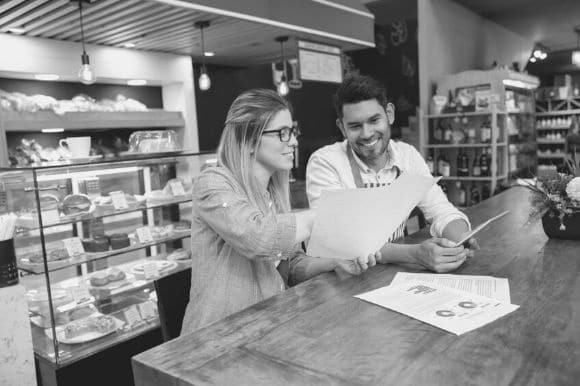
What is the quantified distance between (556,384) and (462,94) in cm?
559

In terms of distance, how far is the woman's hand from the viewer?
4.95 ft

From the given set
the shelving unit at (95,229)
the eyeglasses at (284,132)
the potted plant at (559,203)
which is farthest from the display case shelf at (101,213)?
the potted plant at (559,203)

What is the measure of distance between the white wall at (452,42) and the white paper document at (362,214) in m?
5.17

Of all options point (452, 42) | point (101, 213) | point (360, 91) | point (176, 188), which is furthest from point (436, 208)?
point (452, 42)

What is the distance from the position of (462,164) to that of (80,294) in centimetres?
483

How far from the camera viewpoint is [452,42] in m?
7.02

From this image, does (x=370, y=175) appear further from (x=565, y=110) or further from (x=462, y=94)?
(x=565, y=110)

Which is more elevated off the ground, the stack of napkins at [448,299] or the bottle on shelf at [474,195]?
the stack of napkins at [448,299]

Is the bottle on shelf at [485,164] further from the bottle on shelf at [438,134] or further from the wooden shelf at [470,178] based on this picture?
the bottle on shelf at [438,134]

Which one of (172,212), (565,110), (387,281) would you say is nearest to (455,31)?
(565,110)

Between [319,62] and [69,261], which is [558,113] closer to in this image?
[319,62]

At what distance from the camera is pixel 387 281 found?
59.7 inches

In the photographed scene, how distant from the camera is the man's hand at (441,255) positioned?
1556 millimetres

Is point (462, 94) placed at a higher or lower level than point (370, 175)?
higher
